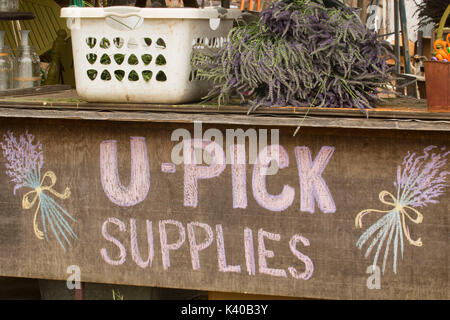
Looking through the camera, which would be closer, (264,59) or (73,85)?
(264,59)

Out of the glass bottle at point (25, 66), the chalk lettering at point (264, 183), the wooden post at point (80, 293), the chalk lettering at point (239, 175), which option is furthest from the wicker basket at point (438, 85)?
the glass bottle at point (25, 66)

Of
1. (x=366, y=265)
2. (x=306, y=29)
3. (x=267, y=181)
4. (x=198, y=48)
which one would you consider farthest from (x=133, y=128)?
(x=366, y=265)

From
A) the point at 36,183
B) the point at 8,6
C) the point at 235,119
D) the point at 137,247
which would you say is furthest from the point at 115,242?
the point at 8,6

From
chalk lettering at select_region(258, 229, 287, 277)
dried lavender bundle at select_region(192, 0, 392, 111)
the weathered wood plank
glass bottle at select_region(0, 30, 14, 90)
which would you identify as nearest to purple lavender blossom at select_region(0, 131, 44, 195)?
the weathered wood plank

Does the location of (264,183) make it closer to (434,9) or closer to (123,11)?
(123,11)

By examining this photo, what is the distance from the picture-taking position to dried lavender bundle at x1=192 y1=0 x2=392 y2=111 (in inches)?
73.4

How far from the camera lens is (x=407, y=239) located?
6.24 ft

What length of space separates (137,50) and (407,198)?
0.91 metres

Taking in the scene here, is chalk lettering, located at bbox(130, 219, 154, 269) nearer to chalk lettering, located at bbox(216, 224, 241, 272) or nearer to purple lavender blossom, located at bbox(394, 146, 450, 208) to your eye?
chalk lettering, located at bbox(216, 224, 241, 272)

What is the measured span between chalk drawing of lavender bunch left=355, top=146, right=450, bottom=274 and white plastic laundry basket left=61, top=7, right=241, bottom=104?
69cm

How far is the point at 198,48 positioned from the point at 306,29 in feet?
1.11

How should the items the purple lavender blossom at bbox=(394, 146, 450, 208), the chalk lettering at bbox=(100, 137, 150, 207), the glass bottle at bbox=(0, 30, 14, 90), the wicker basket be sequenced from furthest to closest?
1. the glass bottle at bbox=(0, 30, 14, 90)
2. the chalk lettering at bbox=(100, 137, 150, 207)
3. the purple lavender blossom at bbox=(394, 146, 450, 208)
4. the wicker basket

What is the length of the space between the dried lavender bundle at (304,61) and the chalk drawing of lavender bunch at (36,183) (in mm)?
644

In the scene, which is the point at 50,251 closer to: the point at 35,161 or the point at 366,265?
the point at 35,161
